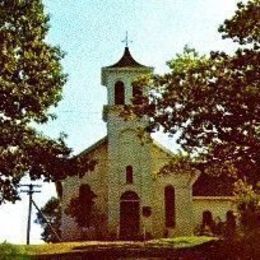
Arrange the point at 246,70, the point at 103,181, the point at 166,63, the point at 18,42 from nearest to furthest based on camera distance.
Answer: the point at 246,70 → the point at 18,42 → the point at 166,63 → the point at 103,181

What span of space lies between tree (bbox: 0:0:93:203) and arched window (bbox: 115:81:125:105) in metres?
16.7

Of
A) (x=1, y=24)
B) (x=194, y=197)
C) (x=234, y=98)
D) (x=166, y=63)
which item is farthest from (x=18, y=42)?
(x=194, y=197)

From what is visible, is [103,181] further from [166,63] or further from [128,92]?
[166,63]

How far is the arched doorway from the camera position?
42.5 metres

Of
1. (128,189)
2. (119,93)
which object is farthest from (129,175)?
(119,93)

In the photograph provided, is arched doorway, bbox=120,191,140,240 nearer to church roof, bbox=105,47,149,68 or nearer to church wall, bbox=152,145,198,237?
church wall, bbox=152,145,198,237

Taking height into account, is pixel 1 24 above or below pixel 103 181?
above

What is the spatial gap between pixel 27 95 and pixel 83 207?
16760 mm

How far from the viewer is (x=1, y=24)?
84.7ft

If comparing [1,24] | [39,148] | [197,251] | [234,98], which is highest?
[1,24]

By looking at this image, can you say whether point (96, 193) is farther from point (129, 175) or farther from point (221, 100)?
point (221, 100)

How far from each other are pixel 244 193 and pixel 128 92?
19653mm

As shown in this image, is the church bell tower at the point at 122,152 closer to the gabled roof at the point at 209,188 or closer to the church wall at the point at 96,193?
the church wall at the point at 96,193

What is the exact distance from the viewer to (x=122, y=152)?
43.7 meters
